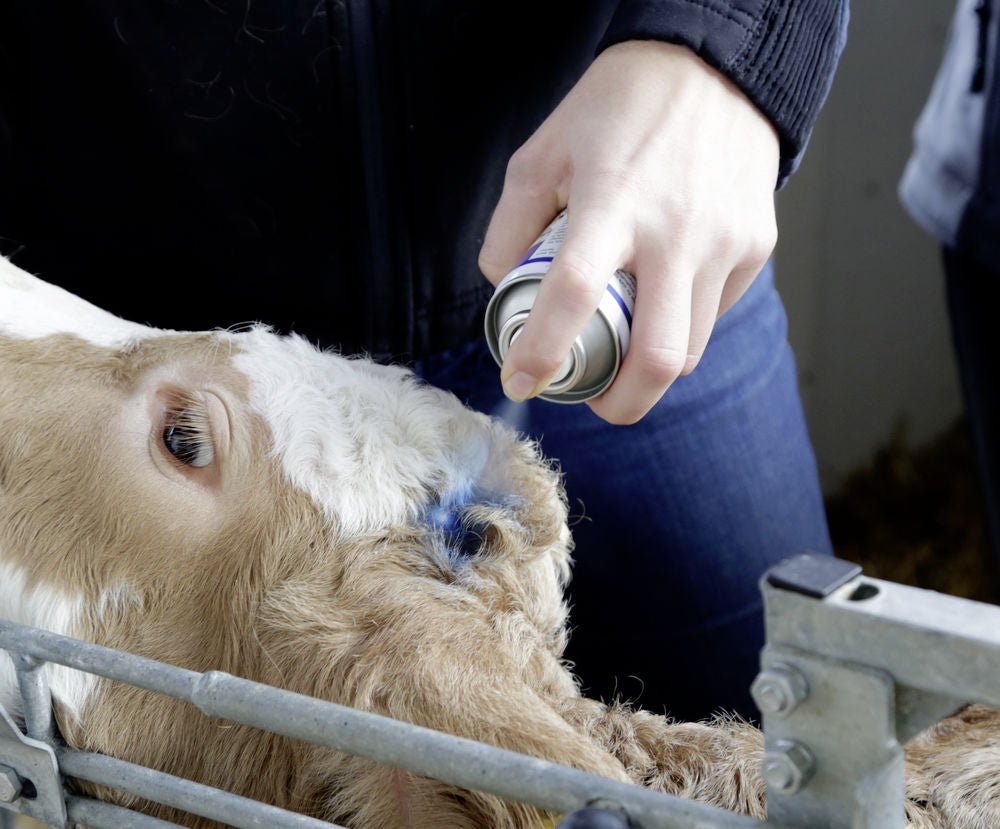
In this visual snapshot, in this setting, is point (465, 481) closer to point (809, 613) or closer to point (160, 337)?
point (160, 337)

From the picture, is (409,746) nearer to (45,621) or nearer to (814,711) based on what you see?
(814,711)

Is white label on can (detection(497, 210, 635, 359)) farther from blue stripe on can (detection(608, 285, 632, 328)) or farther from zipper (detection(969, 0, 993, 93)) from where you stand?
zipper (detection(969, 0, 993, 93))

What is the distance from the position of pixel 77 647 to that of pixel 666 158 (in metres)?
0.47

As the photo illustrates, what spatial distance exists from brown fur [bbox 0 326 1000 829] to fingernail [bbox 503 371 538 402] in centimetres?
20

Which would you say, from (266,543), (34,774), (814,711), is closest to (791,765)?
(814,711)

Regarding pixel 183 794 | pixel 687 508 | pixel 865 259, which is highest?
pixel 183 794

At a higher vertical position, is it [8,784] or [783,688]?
[783,688]

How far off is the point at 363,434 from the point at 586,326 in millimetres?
318

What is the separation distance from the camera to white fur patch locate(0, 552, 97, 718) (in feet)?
2.86

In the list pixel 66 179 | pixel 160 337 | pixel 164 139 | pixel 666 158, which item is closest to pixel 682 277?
pixel 666 158

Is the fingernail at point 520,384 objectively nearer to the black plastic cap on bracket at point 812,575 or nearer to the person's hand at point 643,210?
the person's hand at point 643,210

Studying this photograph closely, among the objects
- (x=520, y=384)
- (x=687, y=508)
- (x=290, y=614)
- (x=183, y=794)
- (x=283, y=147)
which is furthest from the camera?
(x=687, y=508)

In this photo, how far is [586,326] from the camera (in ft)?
2.43

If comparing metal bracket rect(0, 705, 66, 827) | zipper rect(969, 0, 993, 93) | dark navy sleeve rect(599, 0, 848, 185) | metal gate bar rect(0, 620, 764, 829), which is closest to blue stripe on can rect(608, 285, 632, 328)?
dark navy sleeve rect(599, 0, 848, 185)
